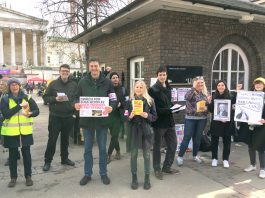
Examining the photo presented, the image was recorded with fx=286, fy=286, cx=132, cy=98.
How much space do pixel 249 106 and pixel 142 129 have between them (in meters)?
2.08

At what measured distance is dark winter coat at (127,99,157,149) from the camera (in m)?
4.61

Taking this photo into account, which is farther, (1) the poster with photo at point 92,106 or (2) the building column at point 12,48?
(2) the building column at point 12,48

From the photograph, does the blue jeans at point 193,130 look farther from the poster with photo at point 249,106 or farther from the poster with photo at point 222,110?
the poster with photo at point 249,106

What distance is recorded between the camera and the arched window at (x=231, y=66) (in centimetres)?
819

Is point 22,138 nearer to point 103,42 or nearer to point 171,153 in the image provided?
point 171,153

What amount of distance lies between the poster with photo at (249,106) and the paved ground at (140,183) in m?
1.06

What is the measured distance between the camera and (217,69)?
8.21 meters

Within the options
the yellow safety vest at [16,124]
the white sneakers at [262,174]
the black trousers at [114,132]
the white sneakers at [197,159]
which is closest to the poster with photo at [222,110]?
the white sneakers at [197,159]

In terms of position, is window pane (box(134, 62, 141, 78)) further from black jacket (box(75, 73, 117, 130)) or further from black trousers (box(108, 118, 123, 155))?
black jacket (box(75, 73, 117, 130))

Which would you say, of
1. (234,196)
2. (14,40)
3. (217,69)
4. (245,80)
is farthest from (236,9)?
(14,40)

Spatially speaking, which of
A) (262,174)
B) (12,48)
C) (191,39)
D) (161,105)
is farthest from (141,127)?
(12,48)

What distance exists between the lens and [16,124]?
4.65 m

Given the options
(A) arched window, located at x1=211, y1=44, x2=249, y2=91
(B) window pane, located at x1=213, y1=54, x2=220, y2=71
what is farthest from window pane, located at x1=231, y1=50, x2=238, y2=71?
(B) window pane, located at x1=213, y1=54, x2=220, y2=71

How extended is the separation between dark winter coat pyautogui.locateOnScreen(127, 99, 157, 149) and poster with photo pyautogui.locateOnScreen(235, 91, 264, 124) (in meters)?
1.76
